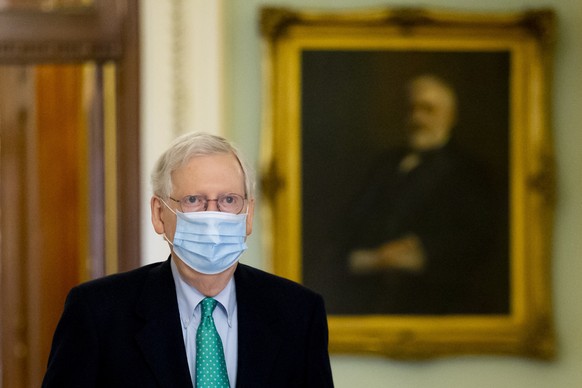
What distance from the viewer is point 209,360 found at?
3168mm

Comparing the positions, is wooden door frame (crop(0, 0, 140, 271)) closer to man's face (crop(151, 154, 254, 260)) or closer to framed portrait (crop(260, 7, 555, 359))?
framed portrait (crop(260, 7, 555, 359))

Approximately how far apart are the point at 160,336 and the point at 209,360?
0.15 m

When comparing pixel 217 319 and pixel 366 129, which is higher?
pixel 366 129

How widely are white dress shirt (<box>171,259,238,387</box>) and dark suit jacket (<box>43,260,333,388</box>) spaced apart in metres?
0.03

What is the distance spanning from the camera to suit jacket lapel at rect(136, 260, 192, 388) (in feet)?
10.3

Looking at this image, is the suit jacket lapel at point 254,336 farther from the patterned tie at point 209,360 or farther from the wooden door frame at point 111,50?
the wooden door frame at point 111,50

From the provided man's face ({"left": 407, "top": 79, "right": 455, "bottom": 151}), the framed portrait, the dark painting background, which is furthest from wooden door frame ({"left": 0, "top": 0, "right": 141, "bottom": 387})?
man's face ({"left": 407, "top": 79, "right": 455, "bottom": 151})

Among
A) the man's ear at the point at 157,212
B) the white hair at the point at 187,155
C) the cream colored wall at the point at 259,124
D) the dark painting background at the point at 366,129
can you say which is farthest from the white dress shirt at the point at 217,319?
the dark painting background at the point at 366,129

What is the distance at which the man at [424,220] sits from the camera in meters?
6.70

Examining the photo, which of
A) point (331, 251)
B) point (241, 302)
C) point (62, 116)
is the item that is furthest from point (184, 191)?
point (62, 116)

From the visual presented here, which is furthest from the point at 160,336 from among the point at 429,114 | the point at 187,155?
the point at 429,114

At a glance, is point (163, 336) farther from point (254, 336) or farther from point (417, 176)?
point (417, 176)

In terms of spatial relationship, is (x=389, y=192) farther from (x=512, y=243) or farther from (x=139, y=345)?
(x=139, y=345)

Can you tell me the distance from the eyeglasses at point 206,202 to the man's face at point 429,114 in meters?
3.56
